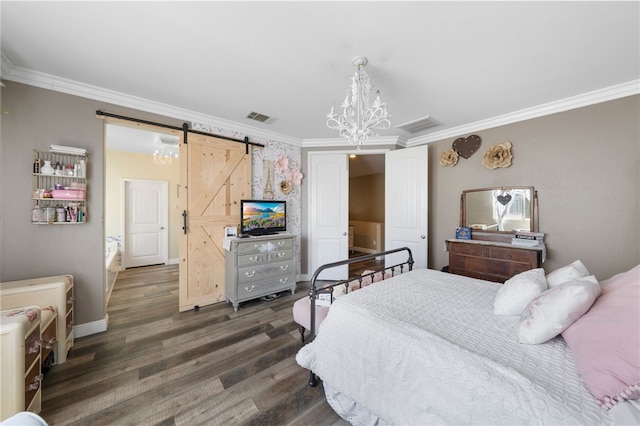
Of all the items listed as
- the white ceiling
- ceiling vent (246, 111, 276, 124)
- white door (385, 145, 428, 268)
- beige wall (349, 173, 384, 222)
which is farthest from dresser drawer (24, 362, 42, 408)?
beige wall (349, 173, 384, 222)

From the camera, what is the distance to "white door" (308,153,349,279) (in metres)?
4.06

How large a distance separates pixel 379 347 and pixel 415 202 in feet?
9.04

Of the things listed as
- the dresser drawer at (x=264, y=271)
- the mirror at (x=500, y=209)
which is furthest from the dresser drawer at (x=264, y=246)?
the mirror at (x=500, y=209)

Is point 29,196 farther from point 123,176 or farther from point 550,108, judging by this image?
point 550,108

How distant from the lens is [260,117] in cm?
318

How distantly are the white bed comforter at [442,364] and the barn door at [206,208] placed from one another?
6.78 ft

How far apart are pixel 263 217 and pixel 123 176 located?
363 centimetres

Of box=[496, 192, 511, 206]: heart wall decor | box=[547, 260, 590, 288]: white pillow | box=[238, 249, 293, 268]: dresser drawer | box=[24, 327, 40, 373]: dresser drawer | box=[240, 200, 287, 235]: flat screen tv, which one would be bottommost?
box=[24, 327, 40, 373]: dresser drawer

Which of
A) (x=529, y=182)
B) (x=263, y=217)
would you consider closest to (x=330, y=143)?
(x=263, y=217)

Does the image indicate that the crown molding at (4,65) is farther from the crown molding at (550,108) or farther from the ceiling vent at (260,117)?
the crown molding at (550,108)

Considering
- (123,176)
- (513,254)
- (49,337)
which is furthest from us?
(123,176)

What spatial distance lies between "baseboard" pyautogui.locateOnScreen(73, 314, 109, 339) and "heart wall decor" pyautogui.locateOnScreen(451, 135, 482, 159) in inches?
196

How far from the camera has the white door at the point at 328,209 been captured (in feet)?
13.3

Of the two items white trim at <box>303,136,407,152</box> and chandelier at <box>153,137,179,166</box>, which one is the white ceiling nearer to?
white trim at <box>303,136,407,152</box>
